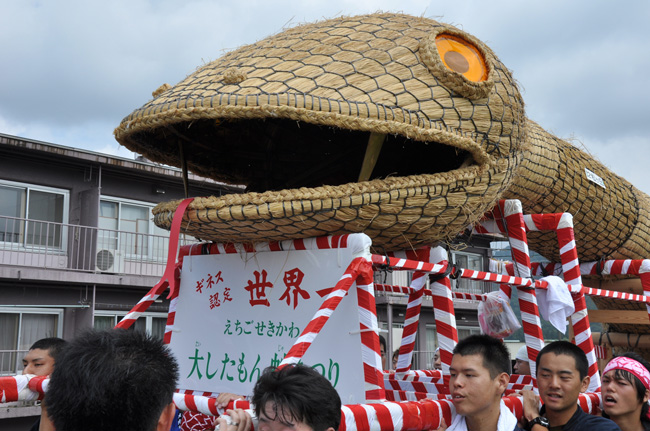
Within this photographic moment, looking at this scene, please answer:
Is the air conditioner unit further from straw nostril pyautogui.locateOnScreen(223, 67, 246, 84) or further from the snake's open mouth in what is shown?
straw nostril pyautogui.locateOnScreen(223, 67, 246, 84)

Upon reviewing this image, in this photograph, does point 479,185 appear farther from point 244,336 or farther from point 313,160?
point 244,336

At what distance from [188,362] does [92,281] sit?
7.34 meters

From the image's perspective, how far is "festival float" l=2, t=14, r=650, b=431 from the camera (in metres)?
2.49

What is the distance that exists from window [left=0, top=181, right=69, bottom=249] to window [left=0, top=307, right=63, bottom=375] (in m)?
1.03

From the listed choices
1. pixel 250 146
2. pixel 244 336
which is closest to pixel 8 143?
pixel 250 146

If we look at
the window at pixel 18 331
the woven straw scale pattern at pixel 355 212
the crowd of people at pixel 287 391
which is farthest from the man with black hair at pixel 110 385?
the window at pixel 18 331

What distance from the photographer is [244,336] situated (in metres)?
2.93

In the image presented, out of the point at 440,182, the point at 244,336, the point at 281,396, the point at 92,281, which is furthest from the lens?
the point at 92,281

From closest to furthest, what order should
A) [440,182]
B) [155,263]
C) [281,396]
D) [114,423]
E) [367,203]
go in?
[114,423] → [281,396] → [367,203] → [440,182] → [155,263]

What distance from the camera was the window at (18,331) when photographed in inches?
369

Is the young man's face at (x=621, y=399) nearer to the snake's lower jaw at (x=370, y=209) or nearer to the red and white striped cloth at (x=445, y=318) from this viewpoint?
the red and white striped cloth at (x=445, y=318)

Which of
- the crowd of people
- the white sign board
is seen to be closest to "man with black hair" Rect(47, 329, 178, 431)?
the crowd of people

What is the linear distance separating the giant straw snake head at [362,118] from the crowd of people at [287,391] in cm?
64

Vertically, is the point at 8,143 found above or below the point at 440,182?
above
